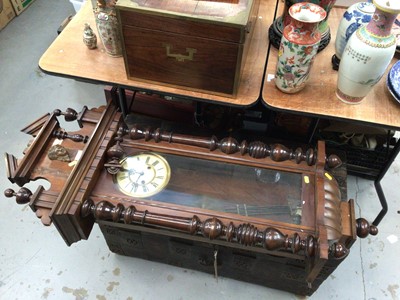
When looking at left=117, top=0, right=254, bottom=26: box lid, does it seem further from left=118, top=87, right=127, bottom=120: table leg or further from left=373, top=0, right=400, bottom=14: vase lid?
left=118, top=87, right=127, bottom=120: table leg

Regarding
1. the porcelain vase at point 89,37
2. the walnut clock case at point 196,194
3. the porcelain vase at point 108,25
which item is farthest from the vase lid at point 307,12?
the porcelain vase at point 89,37

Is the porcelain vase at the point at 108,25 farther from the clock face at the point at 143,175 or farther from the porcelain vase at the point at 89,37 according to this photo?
the clock face at the point at 143,175

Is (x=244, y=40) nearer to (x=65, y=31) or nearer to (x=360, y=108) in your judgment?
(x=360, y=108)

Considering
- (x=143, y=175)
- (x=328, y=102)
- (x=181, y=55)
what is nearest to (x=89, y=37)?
(x=181, y=55)

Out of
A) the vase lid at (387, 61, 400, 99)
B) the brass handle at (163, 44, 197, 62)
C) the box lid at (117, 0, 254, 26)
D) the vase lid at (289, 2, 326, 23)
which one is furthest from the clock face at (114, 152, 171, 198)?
the vase lid at (387, 61, 400, 99)

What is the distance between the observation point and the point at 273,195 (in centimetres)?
119

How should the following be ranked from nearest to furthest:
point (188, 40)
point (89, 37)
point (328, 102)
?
point (188, 40) → point (328, 102) → point (89, 37)

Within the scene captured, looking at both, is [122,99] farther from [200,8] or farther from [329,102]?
[329,102]

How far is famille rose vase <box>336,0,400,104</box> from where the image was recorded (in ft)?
3.22

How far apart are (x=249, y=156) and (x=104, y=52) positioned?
632 mm

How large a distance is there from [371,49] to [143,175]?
775mm

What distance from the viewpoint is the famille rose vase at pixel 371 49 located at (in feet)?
3.22

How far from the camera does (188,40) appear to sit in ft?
3.51

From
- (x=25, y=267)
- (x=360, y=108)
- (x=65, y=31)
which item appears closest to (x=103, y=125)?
(x=65, y=31)
